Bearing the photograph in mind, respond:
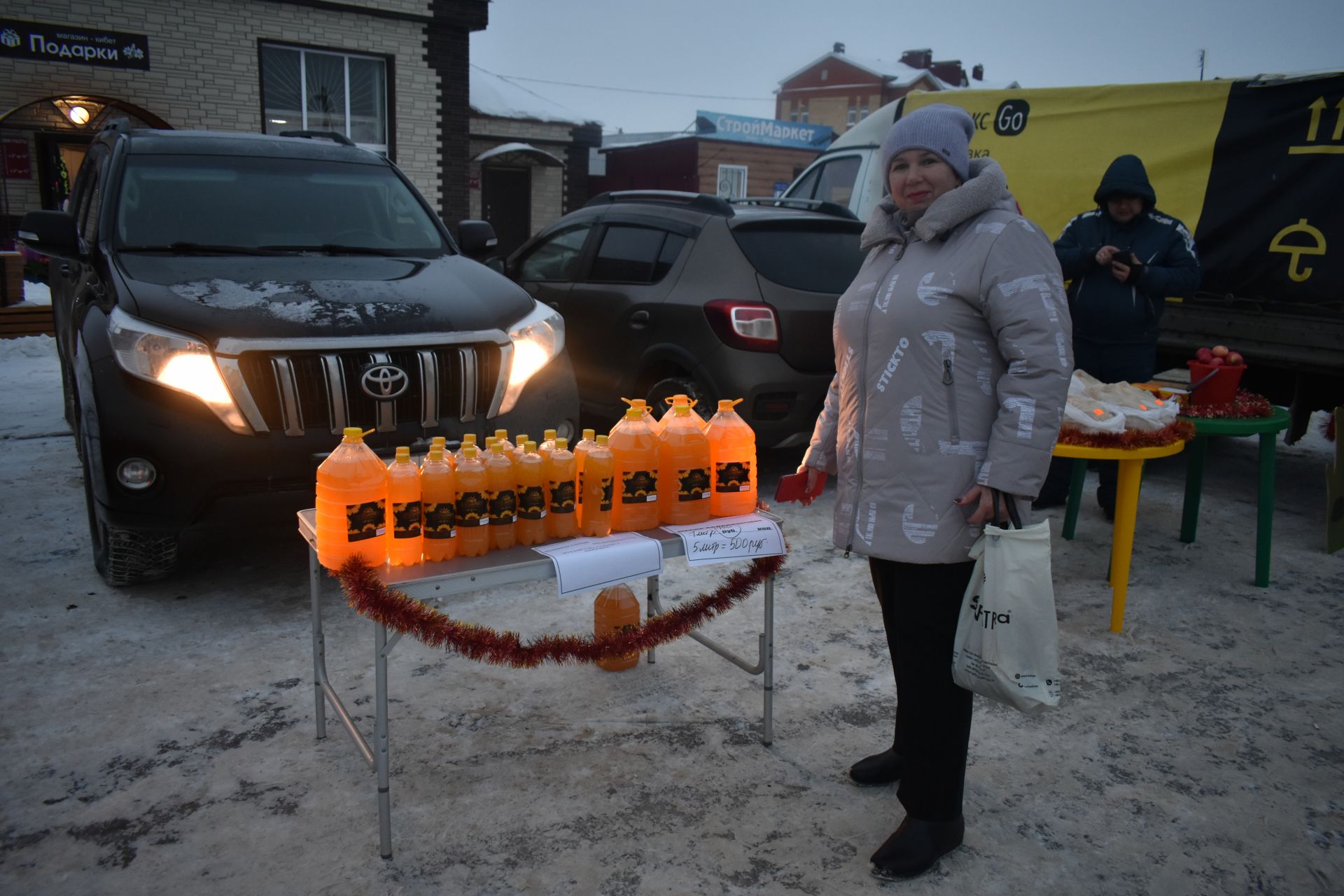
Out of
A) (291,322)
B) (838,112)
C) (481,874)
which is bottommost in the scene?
(481,874)

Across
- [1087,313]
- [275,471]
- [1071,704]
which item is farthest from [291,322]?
[1087,313]

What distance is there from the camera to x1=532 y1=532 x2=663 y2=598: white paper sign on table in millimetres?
2645

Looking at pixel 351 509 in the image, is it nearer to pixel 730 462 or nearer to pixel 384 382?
pixel 730 462

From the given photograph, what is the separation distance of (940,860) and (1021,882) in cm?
22

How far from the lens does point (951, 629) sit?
2584 millimetres

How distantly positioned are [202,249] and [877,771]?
12.8 ft

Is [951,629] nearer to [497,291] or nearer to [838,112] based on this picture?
[497,291]

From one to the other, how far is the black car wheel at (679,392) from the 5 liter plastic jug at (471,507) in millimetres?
3195

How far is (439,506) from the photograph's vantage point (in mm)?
2623

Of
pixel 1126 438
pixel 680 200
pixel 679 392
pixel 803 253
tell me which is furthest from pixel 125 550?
pixel 1126 438

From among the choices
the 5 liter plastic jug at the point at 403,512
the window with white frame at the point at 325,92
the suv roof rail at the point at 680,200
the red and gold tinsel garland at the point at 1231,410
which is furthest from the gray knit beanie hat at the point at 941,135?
the window with white frame at the point at 325,92

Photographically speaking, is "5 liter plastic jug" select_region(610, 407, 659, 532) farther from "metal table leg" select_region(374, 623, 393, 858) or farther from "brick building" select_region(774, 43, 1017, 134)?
"brick building" select_region(774, 43, 1017, 134)

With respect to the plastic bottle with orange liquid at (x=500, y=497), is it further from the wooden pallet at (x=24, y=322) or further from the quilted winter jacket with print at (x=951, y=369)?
the wooden pallet at (x=24, y=322)

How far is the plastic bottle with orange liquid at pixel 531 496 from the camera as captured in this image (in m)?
2.77
